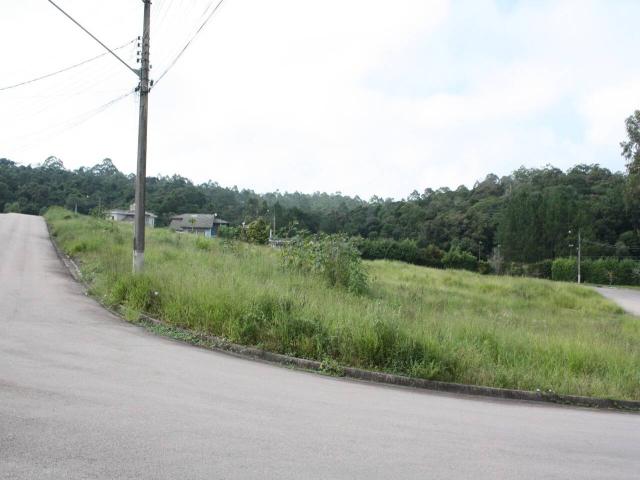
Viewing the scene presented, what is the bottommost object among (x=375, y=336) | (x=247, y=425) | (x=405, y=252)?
(x=405, y=252)

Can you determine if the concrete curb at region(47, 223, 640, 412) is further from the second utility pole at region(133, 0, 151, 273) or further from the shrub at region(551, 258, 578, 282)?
the shrub at region(551, 258, 578, 282)

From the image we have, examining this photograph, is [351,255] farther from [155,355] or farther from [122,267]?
[155,355]

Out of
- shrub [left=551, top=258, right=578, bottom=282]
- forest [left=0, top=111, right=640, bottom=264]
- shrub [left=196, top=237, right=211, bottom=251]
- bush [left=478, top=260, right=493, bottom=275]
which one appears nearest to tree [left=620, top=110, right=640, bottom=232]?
forest [left=0, top=111, right=640, bottom=264]

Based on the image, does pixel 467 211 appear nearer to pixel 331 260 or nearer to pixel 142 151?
pixel 331 260

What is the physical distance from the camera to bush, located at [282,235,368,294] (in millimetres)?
18859

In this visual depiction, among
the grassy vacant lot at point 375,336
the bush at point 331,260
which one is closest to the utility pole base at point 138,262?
the grassy vacant lot at point 375,336

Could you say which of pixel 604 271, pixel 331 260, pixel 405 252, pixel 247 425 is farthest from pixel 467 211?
pixel 247 425

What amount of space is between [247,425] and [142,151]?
36.2 feet

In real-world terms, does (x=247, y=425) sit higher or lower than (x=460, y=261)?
higher

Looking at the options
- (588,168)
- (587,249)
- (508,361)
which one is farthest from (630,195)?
(508,361)

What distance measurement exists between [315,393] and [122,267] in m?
10.6

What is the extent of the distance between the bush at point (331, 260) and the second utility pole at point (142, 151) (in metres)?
6.07

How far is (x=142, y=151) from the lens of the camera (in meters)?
14.9

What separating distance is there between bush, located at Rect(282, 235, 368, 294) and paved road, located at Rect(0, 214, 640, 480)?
9.59 m
